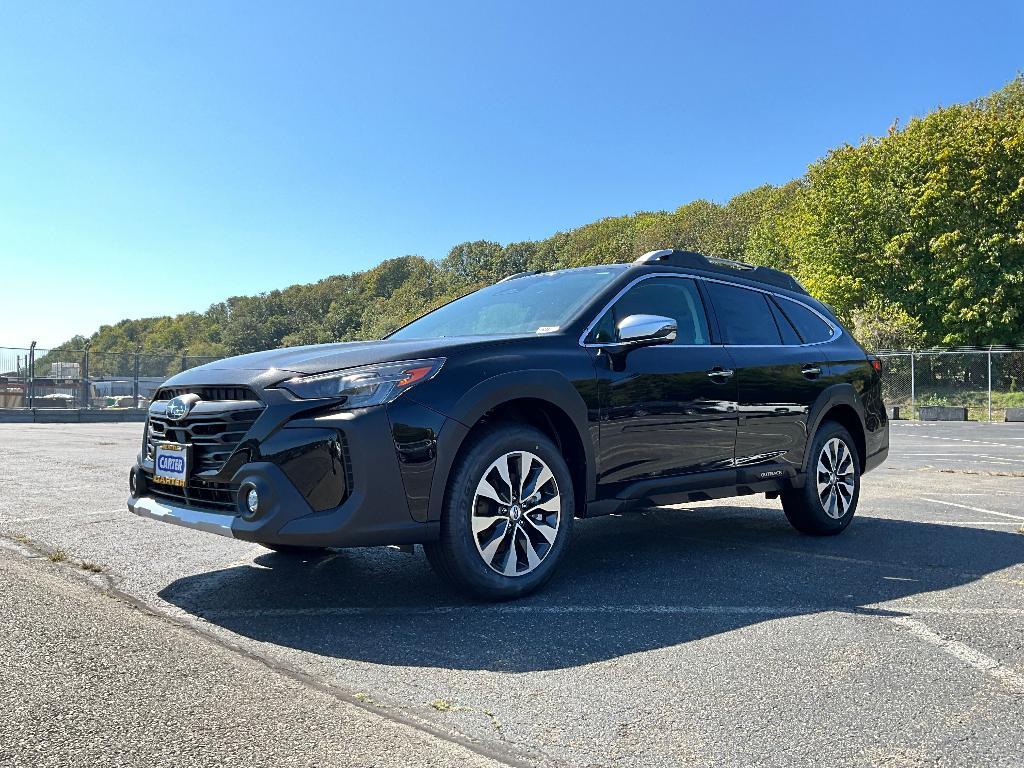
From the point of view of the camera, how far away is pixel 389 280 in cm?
13388

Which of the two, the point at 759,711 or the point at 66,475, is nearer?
the point at 759,711

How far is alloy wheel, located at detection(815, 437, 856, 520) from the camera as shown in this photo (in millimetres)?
6016

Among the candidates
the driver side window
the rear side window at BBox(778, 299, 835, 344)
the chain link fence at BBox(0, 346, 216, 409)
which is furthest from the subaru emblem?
the chain link fence at BBox(0, 346, 216, 409)

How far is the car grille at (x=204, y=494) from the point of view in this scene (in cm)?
384

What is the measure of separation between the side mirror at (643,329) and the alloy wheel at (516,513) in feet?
2.73

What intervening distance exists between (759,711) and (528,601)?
1.55 meters

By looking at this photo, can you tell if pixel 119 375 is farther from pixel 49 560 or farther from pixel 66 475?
pixel 49 560

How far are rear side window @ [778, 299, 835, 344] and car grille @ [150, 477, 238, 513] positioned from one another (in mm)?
4024

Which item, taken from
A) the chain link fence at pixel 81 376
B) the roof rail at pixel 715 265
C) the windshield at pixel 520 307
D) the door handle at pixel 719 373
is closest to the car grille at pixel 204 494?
the windshield at pixel 520 307

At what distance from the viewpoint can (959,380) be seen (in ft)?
94.6

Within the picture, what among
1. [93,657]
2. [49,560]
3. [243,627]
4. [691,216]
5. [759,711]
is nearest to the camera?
[759,711]

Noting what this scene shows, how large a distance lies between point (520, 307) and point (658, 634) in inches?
88.2

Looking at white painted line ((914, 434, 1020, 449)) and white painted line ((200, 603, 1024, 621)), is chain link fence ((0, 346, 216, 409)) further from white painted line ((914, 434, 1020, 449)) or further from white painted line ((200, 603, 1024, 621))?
white painted line ((200, 603, 1024, 621))

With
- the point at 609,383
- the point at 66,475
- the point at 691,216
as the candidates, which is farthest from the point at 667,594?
the point at 691,216
